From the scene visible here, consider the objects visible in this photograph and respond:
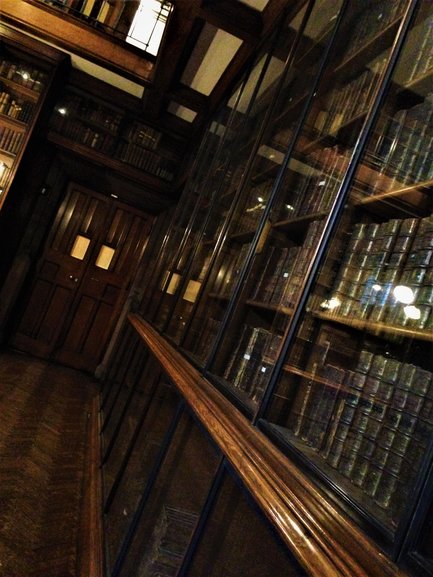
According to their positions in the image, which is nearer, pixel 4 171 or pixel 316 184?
pixel 316 184

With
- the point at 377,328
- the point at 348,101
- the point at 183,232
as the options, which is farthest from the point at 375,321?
the point at 183,232

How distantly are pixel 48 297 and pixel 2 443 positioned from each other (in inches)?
142

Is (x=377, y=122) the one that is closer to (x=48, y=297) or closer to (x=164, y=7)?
(x=164, y=7)

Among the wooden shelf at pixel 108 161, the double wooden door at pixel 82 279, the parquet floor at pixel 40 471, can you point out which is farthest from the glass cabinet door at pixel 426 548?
the double wooden door at pixel 82 279

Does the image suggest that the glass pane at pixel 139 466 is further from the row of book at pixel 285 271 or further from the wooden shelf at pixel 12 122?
the wooden shelf at pixel 12 122

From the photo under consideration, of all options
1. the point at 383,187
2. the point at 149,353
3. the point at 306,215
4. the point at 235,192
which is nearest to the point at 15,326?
the point at 149,353

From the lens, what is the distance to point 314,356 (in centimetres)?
142

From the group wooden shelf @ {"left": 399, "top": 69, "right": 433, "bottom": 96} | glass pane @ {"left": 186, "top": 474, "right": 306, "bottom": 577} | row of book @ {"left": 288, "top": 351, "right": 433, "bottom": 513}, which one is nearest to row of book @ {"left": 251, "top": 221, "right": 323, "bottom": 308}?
row of book @ {"left": 288, "top": 351, "right": 433, "bottom": 513}

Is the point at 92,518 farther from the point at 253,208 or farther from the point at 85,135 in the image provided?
the point at 85,135

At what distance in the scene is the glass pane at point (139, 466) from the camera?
2119 millimetres

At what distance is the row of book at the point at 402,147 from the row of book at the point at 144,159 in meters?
5.17

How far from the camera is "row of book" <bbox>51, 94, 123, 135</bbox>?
20.0 ft

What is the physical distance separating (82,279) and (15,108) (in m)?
2.41

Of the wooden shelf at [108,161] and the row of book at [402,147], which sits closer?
the row of book at [402,147]
